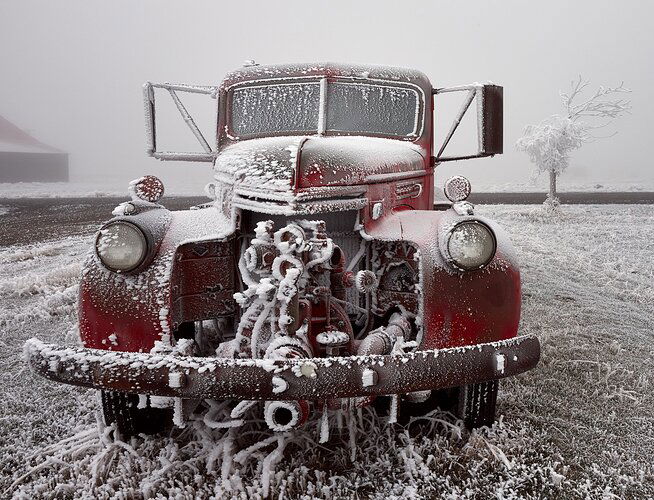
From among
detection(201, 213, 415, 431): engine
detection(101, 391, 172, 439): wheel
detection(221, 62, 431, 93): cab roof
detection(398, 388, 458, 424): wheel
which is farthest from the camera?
detection(221, 62, 431, 93): cab roof

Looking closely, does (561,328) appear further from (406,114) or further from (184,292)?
(184,292)

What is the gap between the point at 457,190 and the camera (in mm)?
3441

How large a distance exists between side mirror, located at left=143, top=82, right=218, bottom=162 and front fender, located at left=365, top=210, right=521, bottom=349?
250 centimetres

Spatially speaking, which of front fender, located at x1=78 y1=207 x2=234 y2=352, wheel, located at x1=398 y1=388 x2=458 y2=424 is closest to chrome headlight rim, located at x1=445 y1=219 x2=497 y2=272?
wheel, located at x1=398 y1=388 x2=458 y2=424

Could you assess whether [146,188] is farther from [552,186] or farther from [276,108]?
[552,186]

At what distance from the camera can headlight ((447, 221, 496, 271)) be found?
8.79 ft

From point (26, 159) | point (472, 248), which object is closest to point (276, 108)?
point (472, 248)

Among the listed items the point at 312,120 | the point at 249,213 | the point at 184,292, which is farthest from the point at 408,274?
the point at 312,120

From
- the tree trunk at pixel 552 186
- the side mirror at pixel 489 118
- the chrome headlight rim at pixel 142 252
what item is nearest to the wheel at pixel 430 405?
the chrome headlight rim at pixel 142 252

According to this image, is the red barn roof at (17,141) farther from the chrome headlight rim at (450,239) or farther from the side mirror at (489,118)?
the chrome headlight rim at (450,239)

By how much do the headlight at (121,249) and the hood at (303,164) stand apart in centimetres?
65

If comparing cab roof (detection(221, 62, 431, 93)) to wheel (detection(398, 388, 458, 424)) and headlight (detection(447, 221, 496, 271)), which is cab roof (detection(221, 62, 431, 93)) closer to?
headlight (detection(447, 221, 496, 271))

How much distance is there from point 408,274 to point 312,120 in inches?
62.5

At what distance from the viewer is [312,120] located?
3.99m
